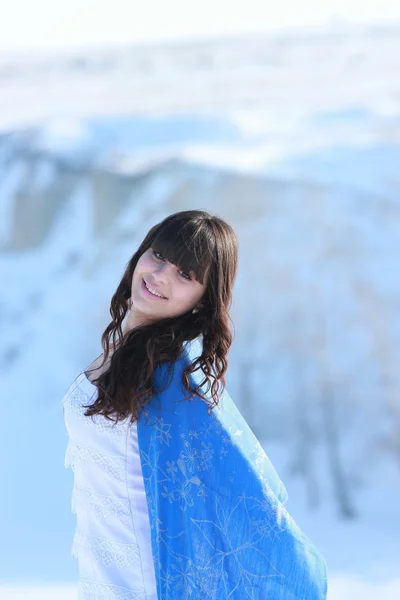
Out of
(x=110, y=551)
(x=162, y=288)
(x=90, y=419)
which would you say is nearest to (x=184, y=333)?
(x=162, y=288)

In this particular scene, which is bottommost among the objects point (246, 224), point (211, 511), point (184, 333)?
point (211, 511)

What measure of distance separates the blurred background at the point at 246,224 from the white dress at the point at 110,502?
6.23 feet

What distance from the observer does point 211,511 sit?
3.34ft

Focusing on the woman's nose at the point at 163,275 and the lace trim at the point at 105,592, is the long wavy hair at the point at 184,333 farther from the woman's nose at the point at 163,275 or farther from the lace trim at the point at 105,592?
the lace trim at the point at 105,592

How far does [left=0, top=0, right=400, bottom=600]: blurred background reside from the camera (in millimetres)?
3301

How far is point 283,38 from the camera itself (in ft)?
13.5

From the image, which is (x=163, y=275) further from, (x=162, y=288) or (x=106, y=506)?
(x=106, y=506)

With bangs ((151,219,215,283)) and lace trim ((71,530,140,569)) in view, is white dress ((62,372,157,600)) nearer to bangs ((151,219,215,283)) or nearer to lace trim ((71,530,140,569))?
lace trim ((71,530,140,569))

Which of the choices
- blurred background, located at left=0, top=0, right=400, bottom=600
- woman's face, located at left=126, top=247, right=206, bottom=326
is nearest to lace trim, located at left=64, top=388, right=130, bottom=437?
woman's face, located at left=126, top=247, right=206, bottom=326

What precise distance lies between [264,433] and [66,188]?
5.26ft

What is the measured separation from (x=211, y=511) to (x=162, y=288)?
30 cm

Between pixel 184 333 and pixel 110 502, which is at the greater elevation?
pixel 184 333

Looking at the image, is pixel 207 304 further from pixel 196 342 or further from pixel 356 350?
pixel 356 350

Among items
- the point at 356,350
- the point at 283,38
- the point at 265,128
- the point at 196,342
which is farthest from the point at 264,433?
the point at 196,342
